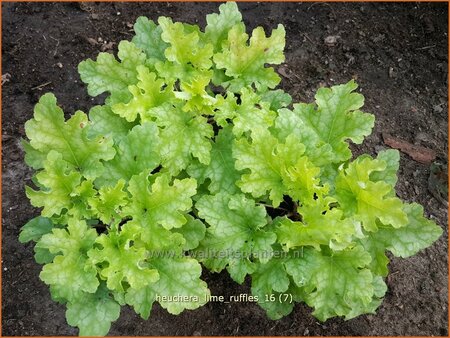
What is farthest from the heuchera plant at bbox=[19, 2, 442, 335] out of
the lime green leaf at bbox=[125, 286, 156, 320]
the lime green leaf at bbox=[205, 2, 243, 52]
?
the lime green leaf at bbox=[205, 2, 243, 52]

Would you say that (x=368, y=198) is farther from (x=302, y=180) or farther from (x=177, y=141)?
(x=177, y=141)

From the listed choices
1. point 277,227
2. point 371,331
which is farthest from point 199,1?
point 371,331

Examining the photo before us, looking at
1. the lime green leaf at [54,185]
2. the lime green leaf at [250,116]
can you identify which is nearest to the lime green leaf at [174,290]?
the lime green leaf at [54,185]

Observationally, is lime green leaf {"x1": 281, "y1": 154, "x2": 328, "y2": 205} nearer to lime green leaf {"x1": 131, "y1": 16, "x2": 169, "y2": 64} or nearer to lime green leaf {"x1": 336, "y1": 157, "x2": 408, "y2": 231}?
lime green leaf {"x1": 336, "y1": 157, "x2": 408, "y2": 231}

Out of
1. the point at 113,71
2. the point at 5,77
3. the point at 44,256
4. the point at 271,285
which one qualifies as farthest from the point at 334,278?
the point at 5,77

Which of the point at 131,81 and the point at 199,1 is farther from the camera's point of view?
the point at 199,1

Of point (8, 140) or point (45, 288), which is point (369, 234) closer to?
point (45, 288)


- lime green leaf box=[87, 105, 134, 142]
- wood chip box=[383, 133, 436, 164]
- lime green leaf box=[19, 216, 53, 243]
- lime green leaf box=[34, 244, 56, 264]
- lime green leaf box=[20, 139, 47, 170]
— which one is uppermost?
lime green leaf box=[87, 105, 134, 142]
